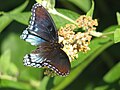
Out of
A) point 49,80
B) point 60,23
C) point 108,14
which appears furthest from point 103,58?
point 60,23

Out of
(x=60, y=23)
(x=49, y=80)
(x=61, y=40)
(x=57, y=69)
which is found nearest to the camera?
(x=57, y=69)

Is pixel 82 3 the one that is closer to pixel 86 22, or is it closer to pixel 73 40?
pixel 86 22

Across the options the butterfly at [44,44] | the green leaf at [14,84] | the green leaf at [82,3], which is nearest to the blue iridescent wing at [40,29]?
the butterfly at [44,44]

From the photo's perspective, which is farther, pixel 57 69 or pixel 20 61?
pixel 20 61

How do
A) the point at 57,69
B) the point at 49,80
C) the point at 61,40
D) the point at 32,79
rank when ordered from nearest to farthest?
the point at 57,69 < the point at 61,40 < the point at 49,80 < the point at 32,79

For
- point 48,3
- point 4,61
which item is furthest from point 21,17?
point 4,61

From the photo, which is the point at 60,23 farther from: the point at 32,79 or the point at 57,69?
the point at 32,79

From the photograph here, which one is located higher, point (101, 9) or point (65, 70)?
point (101, 9)

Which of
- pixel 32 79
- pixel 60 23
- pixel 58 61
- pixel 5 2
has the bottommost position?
pixel 32 79
